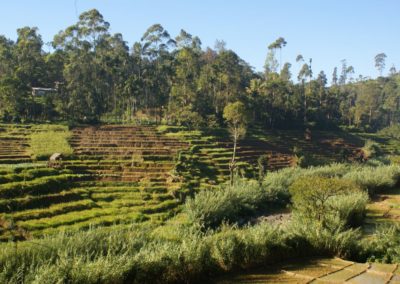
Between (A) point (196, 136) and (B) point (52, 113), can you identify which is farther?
(B) point (52, 113)

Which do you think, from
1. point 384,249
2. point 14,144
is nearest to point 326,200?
point 384,249

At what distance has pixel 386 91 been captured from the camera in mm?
103062

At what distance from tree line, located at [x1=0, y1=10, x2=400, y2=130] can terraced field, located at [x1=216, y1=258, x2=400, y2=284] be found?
4434cm

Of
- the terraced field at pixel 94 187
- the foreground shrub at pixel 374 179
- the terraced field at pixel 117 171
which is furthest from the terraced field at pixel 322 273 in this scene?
the foreground shrub at pixel 374 179

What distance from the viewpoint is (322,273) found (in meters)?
8.30

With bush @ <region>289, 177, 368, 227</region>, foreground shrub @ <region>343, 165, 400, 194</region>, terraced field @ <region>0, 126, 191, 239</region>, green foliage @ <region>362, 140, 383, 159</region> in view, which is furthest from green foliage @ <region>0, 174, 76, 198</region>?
green foliage @ <region>362, 140, 383, 159</region>

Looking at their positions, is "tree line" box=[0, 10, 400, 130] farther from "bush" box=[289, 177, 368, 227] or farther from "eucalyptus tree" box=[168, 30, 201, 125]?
"bush" box=[289, 177, 368, 227]

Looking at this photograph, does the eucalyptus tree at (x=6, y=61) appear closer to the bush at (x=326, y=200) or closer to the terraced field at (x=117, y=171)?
the terraced field at (x=117, y=171)

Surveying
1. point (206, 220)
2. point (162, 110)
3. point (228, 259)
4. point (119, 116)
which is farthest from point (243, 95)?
point (228, 259)

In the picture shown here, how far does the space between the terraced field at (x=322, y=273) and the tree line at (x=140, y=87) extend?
44.3 meters

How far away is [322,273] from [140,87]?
2147 inches

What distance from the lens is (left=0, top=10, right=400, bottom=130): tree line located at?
183 ft

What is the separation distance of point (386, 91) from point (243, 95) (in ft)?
184

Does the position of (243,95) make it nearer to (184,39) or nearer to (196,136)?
(196,136)
